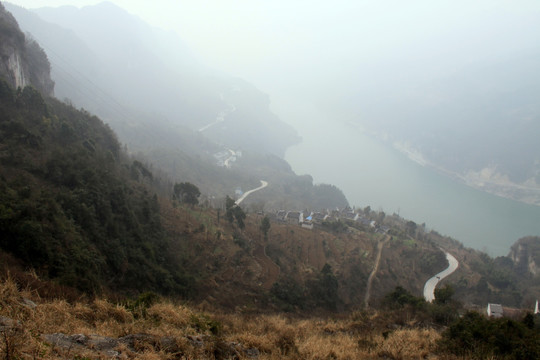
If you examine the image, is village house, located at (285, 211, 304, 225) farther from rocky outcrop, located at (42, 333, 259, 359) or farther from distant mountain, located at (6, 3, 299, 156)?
distant mountain, located at (6, 3, 299, 156)

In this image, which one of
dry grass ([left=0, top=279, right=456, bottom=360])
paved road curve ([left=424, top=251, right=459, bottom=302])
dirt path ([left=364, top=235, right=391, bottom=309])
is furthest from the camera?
paved road curve ([left=424, top=251, right=459, bottom=302])

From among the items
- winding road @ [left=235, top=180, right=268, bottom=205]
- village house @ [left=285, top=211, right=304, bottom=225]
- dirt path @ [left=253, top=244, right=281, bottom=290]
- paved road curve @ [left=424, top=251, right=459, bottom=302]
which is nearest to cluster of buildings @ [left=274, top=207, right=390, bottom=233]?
village house @ [left=285, top=211, right=304, bottom=225]

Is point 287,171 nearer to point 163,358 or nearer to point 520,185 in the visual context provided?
point 520,185

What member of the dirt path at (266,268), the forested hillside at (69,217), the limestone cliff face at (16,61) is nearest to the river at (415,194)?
the dirt path at (266,268)

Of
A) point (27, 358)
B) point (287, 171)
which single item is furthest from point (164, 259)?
point (287, 171)

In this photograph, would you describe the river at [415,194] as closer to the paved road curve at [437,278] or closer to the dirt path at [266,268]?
the paved road curve at [437,278]

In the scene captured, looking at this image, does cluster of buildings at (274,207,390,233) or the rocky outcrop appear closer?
the rocky outcrop
